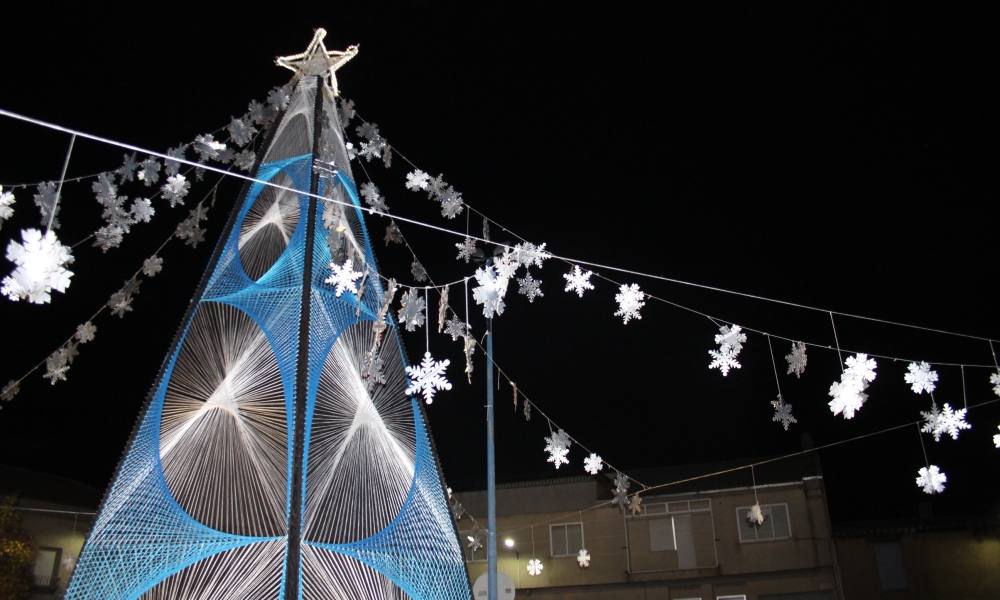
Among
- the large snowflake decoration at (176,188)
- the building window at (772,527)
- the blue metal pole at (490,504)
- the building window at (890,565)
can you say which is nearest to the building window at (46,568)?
the large snowflake decoration at (176,188)

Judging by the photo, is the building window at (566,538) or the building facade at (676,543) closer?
the building facade at (676,543)

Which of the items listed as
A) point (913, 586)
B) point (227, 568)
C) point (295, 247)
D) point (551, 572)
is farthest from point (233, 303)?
point (913, 586)

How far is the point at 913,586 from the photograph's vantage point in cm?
1989

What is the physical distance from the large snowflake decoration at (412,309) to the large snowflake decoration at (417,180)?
1564 mm

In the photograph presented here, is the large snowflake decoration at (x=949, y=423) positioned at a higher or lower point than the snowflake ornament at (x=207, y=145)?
lower

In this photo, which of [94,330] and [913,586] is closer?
[94,330]

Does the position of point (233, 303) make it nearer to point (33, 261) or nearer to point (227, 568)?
point (227, 568)

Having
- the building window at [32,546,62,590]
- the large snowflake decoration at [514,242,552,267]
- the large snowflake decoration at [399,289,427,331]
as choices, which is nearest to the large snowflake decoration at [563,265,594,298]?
the large snowflake decoration at [514,242,552,267]

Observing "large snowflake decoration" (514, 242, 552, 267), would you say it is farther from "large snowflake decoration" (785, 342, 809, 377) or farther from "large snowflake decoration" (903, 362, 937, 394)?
"large snowflake decoration" (903, 362, 937, 394)

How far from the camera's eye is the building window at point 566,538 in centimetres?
2122

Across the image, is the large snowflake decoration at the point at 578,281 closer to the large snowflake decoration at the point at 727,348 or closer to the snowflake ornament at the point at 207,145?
the large snowflake decoration at the point at 727,348

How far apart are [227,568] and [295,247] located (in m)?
3.08

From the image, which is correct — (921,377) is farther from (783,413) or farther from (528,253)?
(528,253)

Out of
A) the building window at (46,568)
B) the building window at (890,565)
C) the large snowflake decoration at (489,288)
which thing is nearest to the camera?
the large snowflake decoration at (489,288)
